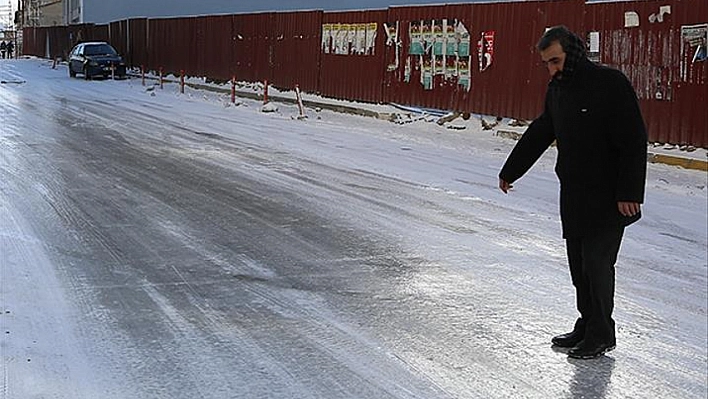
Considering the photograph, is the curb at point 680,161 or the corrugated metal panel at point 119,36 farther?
the corrugated metal panel at point 119,36

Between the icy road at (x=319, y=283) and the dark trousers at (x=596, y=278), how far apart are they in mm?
197

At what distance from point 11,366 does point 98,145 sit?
446 inches

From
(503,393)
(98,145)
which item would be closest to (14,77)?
(98,145)

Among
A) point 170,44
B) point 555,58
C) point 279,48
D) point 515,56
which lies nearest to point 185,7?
point 170,44

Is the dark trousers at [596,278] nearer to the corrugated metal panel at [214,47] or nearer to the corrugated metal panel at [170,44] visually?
the corrugated metal panel at [214,47]

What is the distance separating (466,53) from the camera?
2077 centimetres

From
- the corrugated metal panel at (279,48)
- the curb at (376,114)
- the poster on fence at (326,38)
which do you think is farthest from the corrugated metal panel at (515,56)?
the corrugated metal panel at (279,48)

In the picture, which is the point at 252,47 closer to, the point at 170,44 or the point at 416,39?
the point at 170,44

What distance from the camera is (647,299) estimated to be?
677 centimetres

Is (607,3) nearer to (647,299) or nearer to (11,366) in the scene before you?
(647,299)

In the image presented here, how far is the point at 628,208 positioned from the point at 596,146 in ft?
A: 1.27

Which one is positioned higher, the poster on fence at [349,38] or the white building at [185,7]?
the white building at [185,7]

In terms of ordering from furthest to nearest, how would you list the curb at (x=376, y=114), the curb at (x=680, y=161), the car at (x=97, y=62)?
the car at (x=97, y=62) → the curb at (x=376, y=114) → the curb at (x=680, y=161)

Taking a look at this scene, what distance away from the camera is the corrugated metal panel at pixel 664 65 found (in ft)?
48.0
